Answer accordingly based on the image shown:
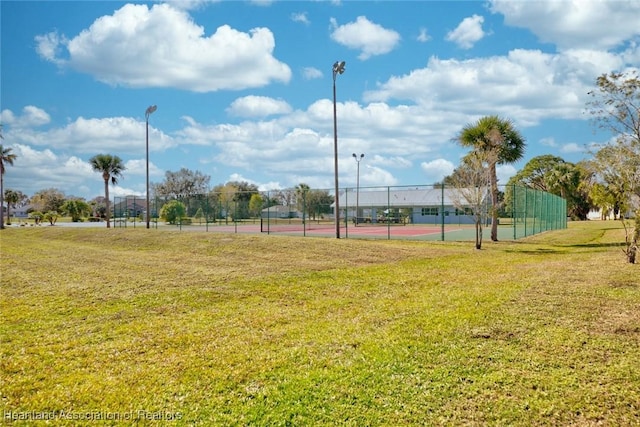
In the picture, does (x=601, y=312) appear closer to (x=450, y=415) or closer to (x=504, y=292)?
(x=504, y=292)

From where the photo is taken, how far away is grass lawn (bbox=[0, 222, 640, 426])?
4.02m

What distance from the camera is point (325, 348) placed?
5.55 m

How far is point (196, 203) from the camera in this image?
3431cm

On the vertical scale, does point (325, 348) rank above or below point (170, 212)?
below

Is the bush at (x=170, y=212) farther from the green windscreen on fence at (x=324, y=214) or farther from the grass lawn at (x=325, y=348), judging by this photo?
the grass lawn at (x=325, y=348)

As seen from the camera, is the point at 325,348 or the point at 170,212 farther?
the point at 170,212

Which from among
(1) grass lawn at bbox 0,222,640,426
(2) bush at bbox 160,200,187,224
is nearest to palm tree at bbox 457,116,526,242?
(1) grass lawn at bbox 0,222,640,426

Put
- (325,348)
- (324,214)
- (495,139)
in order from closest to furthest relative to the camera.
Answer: (325,348) < (495,139) < (324,214)

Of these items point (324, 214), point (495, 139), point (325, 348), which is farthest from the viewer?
point (324, 214)

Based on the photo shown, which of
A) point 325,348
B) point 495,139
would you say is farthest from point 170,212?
point 325,348

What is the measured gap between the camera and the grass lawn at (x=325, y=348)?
13.2 feet

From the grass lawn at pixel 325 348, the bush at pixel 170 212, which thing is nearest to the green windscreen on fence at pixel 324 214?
the bush at pixel 170 212

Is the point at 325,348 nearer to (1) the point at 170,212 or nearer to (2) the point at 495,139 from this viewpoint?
(2) the point at 495,139

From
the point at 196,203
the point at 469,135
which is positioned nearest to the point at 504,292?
the point at 469,135
